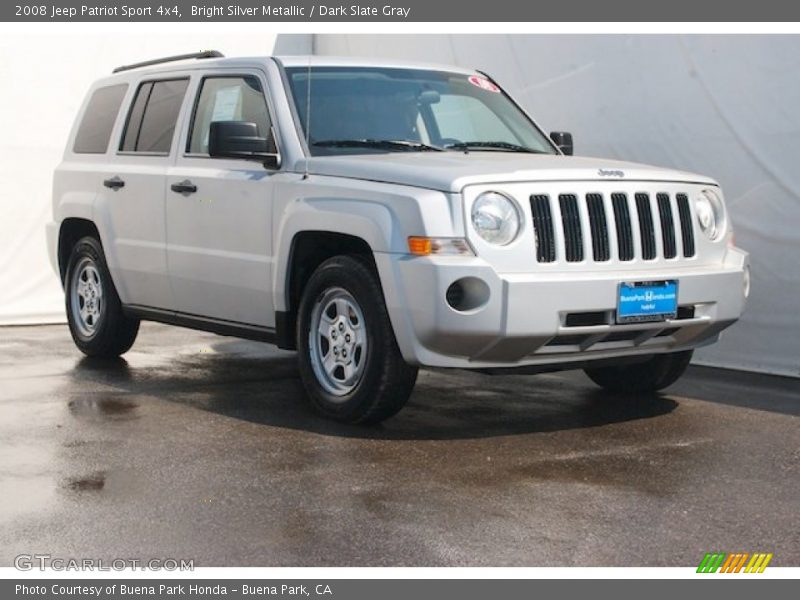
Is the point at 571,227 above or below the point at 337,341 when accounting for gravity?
above

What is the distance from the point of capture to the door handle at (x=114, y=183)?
867 centimetres

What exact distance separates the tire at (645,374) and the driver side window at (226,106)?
253cm

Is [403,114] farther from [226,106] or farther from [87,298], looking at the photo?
[87,298]

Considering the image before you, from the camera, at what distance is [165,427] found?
6.93 meters

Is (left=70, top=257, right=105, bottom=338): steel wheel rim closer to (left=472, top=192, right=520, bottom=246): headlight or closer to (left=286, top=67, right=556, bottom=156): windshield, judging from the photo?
(left=286, top=67, right=556, bottom=156): windshield

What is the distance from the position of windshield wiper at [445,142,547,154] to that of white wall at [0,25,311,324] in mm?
6036

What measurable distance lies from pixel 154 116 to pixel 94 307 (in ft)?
4.83

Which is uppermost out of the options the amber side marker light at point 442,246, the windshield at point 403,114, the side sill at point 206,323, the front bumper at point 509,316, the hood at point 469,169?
the windshield at point 403,114

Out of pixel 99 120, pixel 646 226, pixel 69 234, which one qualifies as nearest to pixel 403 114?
pixel 646 226

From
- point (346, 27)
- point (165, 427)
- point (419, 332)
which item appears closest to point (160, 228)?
point (165, 427)

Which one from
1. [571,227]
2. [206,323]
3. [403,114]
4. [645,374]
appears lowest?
[645,374]

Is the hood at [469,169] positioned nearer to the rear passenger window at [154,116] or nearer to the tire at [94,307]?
Result: the rear passenger window at [154,116]

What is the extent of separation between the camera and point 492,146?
778 centimetres

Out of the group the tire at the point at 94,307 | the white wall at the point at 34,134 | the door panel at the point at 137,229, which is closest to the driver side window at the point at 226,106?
the door panel at the point at 137,229
